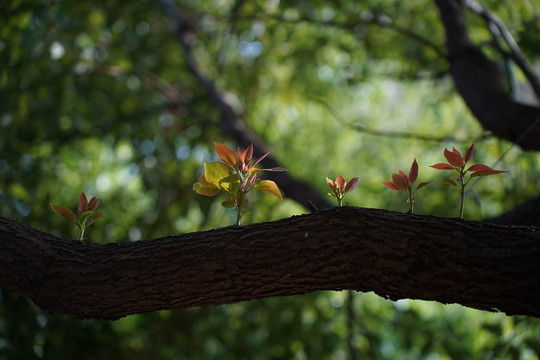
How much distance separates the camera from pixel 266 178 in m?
2.33

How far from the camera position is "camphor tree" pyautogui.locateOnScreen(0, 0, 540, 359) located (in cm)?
91

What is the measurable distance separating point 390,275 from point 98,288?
525 mm

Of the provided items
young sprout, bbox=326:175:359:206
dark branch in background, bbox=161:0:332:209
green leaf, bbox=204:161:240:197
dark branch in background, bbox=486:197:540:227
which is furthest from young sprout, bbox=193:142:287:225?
dark branch in background, bbox=486:197:540:227

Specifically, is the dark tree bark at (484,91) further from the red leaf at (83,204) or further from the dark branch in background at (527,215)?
the red leaf at (83,204)

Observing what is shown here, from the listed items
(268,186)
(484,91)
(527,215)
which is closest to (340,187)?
(268,186)

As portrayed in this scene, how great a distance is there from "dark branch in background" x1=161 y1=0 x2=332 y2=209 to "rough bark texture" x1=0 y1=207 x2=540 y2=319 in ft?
2.84

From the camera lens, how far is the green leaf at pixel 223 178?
0.97 metres

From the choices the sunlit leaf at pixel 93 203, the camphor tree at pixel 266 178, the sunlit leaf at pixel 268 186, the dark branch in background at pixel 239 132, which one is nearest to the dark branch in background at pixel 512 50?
the camphor tree at pixel 266 178

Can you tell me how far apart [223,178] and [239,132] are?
1540 mm

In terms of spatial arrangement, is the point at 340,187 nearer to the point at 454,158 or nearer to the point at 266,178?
the point at 454,158

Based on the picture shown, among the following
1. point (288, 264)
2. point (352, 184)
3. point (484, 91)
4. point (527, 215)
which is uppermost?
point (484, 91)

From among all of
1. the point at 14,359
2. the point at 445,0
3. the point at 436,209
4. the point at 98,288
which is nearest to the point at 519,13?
the point at 445,0

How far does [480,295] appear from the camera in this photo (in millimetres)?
861

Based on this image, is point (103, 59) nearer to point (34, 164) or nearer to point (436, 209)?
point (34, 164)
